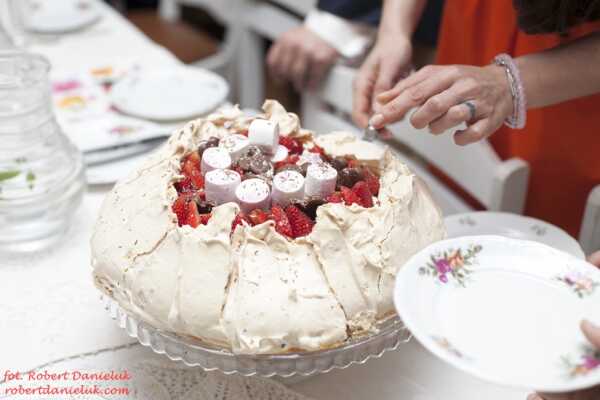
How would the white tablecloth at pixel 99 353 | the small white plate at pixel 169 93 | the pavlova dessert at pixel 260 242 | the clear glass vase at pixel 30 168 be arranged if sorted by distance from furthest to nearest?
the small white plate at pixel 169 93
the clear glass vase at pixel 30 168
the white tablecloth at pixel 99 353
the pavlova dessert at pixel 260 242

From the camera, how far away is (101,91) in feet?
5.16

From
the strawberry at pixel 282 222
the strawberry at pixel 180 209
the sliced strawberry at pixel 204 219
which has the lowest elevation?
the strawberry at pixel 180 209

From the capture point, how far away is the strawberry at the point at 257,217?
0.83 metres

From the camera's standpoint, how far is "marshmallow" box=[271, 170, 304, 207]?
0.86 m

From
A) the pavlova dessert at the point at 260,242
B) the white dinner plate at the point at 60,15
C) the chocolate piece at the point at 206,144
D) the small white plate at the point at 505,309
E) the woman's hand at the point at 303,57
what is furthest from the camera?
the white dinner plate at the point at 60,15

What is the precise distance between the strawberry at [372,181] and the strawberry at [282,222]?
0.46ft

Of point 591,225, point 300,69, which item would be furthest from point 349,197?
point 300,69

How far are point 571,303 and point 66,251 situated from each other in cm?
77

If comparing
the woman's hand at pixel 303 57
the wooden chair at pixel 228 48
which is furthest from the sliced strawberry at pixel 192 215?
the wooden chair at pixel 228 48

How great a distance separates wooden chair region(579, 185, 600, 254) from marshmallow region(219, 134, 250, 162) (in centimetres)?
61

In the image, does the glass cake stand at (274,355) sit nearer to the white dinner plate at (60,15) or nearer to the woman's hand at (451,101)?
the woman's hand at (451,101)

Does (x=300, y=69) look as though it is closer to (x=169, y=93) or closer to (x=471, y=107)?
(x=169, y=93)

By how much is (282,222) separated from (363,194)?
0.41 feet

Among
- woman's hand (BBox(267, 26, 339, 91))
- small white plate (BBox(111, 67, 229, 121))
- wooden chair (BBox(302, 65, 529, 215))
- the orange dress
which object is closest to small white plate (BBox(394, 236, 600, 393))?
wooden chair (BBox(302, 65, 529, 215))
